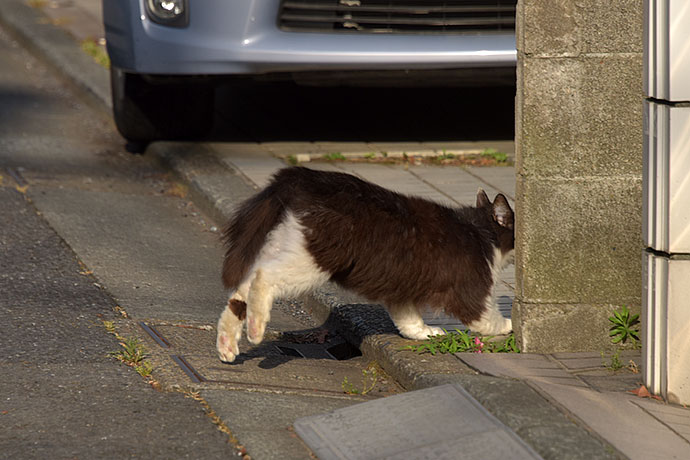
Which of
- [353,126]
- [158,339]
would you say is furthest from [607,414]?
[353,126]

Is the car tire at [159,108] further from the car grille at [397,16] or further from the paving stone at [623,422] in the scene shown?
the paving stone at [623,422]

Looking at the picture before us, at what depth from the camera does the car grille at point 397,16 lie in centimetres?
688

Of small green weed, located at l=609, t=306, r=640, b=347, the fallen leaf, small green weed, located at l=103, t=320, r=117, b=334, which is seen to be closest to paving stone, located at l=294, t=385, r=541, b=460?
the fallen leaf

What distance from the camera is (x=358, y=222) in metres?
4.20

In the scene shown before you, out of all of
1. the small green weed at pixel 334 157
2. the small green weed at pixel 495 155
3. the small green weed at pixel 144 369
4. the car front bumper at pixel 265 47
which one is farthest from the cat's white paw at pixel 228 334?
the small green weed at pixel 495 155

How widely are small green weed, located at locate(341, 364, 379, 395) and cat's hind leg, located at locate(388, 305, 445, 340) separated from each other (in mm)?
195

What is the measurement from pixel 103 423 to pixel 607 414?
1.64 metres

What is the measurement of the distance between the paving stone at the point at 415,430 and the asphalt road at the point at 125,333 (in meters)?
0.11

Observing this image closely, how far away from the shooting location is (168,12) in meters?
6.91

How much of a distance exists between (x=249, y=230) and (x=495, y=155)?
3536 mm

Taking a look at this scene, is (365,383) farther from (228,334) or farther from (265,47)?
(265,47)

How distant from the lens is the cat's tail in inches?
166

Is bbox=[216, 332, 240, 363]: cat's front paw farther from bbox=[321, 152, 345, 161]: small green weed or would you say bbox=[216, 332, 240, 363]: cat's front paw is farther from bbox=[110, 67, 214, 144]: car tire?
bbox=[110, 67, 214, 144]: car tire

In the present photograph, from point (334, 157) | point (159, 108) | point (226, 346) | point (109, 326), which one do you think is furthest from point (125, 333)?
point (159, 108)
